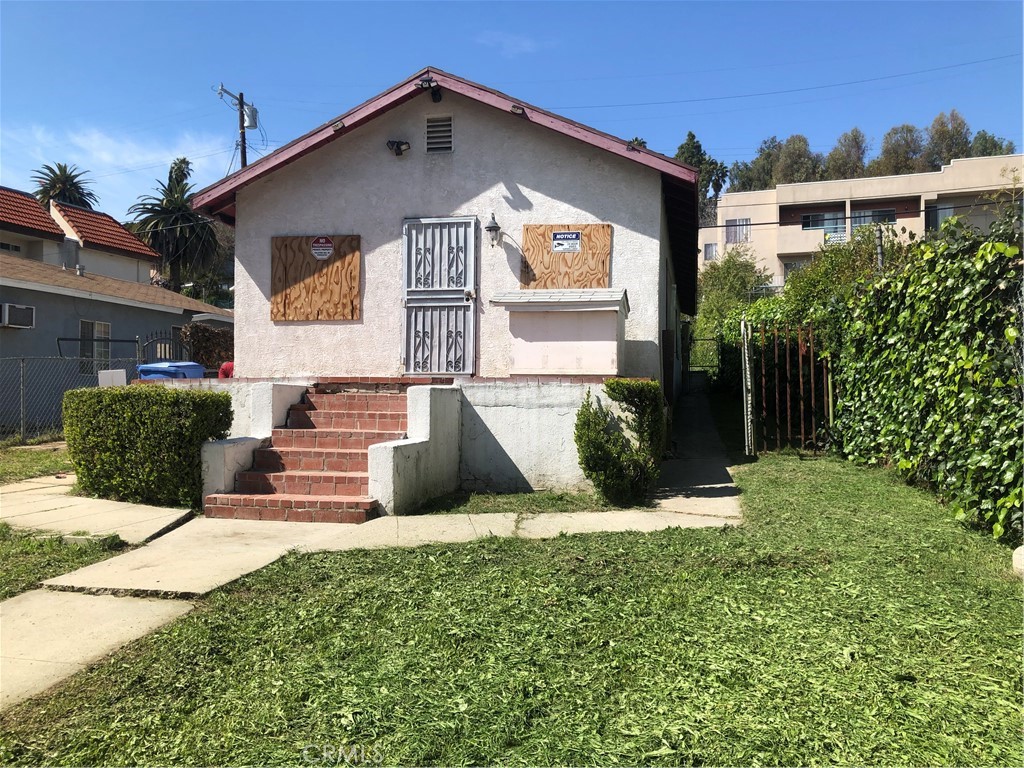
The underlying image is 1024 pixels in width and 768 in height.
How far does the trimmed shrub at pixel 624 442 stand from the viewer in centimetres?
709

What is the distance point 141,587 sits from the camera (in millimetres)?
4512

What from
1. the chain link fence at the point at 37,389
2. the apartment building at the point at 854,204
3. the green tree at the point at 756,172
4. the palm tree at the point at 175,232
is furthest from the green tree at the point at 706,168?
the chain link fence at the point at 37,389

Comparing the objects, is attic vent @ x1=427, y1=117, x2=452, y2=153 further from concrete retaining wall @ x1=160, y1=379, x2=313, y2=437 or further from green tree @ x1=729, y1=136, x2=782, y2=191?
green tree @ x1=729, y1=136, x2=782, y2=191

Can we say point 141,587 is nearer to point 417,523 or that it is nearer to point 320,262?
point 417,523

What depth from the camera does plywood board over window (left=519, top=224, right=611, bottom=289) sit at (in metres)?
9.95

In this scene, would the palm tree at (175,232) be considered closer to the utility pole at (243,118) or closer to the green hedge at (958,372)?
the utility pole at (243,118)

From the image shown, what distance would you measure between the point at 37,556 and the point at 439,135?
7842mm

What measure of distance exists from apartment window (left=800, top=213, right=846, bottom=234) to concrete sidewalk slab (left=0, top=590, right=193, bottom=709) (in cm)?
3812

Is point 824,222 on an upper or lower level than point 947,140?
lower

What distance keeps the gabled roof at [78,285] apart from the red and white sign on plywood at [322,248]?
9.48 meters

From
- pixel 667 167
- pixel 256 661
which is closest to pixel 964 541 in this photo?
pixel 256 661

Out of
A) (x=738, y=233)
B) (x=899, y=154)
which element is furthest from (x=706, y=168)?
(x=738, y=233)

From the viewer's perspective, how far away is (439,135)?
10539mm

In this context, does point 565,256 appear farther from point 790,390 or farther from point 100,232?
point 100,232
